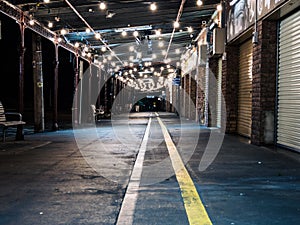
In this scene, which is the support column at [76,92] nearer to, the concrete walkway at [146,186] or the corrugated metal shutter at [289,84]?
the concrete walkway at [146,186]

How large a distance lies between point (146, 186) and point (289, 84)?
17.4 feet

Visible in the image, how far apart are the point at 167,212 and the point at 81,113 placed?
17.8 meters

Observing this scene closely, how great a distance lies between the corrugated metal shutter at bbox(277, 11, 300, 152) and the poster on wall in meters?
0.57

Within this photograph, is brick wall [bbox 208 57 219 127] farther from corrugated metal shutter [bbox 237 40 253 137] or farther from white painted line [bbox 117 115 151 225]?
white painted line [bbox 117 115 151 225]

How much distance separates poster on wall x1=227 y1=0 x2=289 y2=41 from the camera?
9.08 m

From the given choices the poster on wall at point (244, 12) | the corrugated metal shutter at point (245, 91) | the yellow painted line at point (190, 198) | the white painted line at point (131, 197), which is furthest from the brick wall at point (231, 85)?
the white painted line at point (131, 197)

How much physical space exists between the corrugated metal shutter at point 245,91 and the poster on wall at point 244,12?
0.68m

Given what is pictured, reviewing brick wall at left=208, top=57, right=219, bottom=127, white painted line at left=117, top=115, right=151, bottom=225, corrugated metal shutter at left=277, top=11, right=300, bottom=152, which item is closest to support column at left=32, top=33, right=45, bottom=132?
brick wall at left=208, top=57, right=219, bottom=127

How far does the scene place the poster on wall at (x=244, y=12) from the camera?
908cm

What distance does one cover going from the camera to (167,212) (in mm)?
4027

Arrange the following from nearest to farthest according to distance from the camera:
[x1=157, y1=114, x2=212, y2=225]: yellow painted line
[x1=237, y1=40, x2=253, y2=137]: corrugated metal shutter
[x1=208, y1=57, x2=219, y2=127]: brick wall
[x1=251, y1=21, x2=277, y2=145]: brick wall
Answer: [x1=157, y1=114, x2=212, y2=225]: yellow painted line
[x1=251, y1=21, x2=277, y2=145]: brick wall
[x1=237, y1=40, x2=253, y2=137]: corrugated metal shutter
[x1=208, y1=57, x2=219, y2=127]: brick wall

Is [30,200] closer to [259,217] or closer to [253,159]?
[259,217]

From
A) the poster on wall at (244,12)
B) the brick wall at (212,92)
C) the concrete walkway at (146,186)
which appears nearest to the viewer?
the concrete walkway at (146,186)

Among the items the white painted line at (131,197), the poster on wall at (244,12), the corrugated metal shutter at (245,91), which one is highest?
the poster on wall at (244,12)
